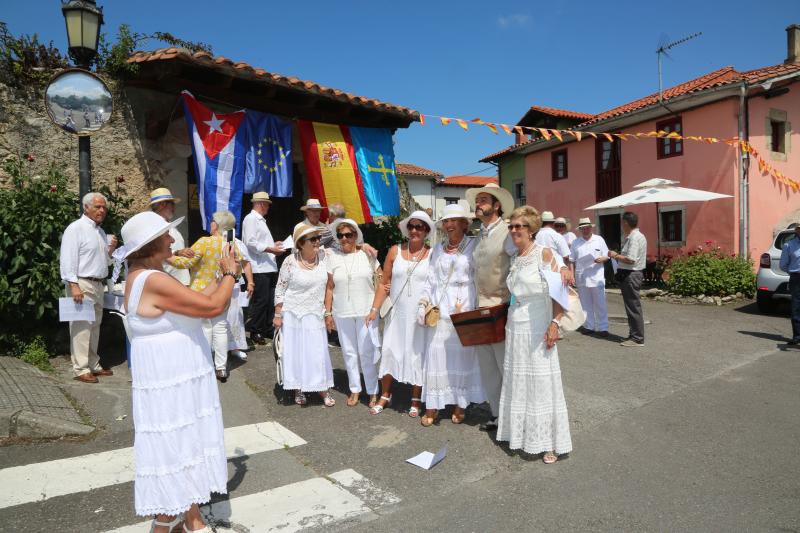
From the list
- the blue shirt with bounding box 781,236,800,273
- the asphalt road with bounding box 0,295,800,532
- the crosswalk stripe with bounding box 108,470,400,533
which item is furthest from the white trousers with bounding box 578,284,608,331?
the crosswalk stripe with bounding box 108,470,400,533

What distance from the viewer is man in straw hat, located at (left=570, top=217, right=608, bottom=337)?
823 cm

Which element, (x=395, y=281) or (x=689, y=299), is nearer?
(x=395, y=281)

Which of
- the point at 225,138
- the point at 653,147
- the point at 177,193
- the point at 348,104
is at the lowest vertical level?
the point at 177,193

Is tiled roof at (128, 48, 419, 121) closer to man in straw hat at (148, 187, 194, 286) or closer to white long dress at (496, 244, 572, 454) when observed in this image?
man in straw hat at (148, 187, 194, 286)

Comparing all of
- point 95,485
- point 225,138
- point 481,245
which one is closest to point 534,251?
point 481,245

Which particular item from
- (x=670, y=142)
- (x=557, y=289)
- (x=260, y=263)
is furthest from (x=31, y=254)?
(x=670, y=142)

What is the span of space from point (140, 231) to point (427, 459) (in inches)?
100

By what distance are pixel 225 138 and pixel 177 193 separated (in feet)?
3.75

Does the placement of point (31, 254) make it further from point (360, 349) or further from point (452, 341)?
point (452, 341)

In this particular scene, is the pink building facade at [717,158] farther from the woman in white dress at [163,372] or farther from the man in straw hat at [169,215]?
the woman in white dress at [163,372]

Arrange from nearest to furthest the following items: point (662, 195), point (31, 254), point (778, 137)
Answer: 1. point (31, 254)
2. point (662, 195)
3. point (778, 137)

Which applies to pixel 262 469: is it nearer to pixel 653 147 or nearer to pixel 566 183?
pixel 653 147

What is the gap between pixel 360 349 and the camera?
16.5 ft

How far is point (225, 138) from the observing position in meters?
7.16
